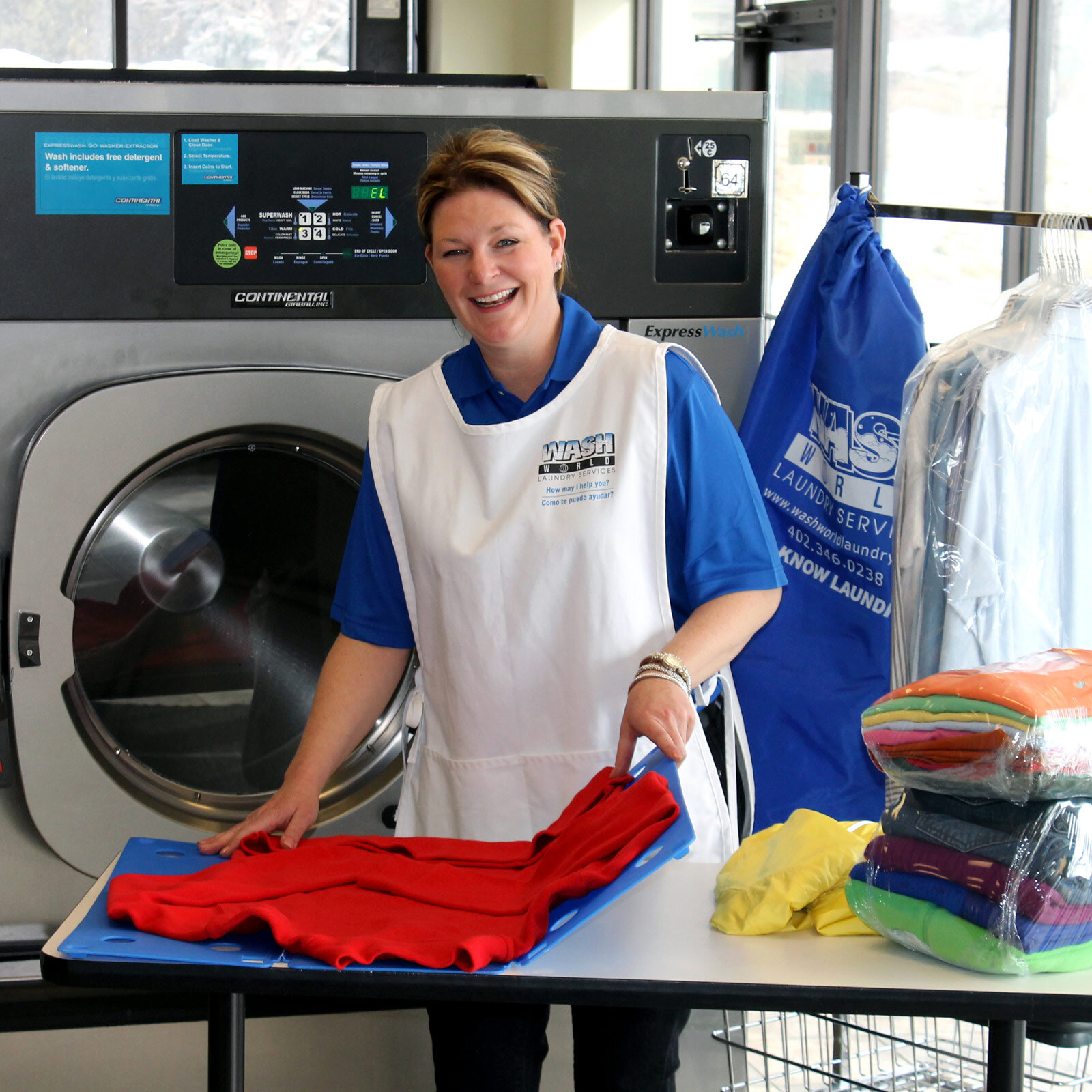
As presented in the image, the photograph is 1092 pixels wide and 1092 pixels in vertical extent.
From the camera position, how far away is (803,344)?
1938 millimetres

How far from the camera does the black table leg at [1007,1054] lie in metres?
1.01

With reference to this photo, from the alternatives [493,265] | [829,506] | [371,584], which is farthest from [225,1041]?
[829,506]

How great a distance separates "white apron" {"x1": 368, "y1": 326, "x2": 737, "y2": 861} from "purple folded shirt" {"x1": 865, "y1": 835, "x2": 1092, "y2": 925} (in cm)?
49

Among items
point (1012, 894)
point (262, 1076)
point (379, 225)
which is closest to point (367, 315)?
point (379, 225)

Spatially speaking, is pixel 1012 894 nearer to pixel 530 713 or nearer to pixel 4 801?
pixel 530 713

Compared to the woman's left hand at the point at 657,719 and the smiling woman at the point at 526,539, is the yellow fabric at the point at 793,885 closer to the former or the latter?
the woman's left hand at the point at 657,719

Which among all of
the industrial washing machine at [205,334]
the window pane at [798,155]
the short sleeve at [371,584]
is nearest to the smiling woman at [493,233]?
the short sleeve at [371,584]

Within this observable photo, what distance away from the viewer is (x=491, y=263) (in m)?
1.48

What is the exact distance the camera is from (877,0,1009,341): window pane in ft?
7.73

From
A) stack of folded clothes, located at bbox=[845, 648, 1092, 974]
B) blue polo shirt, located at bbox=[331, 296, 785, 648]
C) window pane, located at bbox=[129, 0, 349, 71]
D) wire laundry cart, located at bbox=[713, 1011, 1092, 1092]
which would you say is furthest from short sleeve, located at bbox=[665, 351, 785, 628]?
window pane, located at bbox=[129, 0, 349, 71]

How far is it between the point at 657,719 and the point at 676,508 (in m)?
0.36

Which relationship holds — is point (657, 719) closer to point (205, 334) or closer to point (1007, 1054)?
point (1007, 1054)

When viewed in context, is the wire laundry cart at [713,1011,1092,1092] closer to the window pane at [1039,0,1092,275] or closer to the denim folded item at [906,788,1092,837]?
the denim folded item at [906,788,1092,837]

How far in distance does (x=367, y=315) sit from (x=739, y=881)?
42.5 inches
